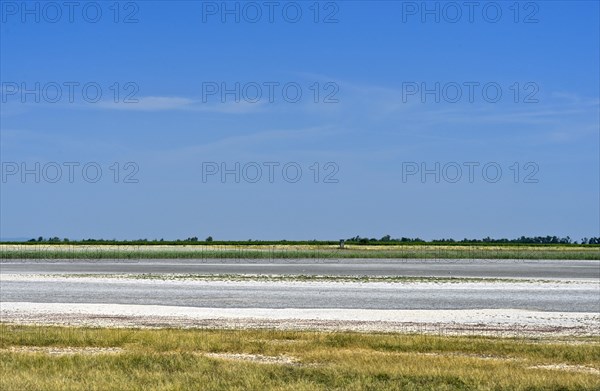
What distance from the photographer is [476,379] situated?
1639 centimetres

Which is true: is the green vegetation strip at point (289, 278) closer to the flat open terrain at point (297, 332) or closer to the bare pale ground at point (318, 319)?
the flat open terrain at point (297, 332)

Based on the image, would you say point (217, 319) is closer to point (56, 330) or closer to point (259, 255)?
point (56, 330)

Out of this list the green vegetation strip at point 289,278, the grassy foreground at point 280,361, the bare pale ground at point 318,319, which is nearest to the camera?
the grassy foreground at point 280,361

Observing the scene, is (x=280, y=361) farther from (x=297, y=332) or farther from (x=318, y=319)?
(x=318, y=319)

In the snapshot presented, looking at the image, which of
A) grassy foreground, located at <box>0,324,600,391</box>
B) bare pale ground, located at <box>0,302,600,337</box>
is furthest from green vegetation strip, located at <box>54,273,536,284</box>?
grassy foreground, located at <box>0,324,600,391</box>

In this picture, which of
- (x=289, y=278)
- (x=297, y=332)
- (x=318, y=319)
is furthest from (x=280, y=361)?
(x=289, y=278)

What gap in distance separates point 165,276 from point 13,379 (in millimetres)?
37325

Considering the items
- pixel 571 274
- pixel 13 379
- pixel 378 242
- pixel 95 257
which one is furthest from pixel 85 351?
pixel 378 242

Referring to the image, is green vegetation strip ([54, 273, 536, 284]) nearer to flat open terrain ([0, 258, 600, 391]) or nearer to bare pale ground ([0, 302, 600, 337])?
flat open terrain ([0, 258, 600, 391])

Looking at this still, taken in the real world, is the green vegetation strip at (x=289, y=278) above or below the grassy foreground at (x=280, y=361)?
above

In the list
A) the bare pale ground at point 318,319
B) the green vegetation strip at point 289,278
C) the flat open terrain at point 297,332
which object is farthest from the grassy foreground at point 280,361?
the green vegetation strip at point 289,278

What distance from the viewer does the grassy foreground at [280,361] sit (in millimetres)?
16078

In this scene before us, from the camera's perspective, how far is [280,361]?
64.3 feet

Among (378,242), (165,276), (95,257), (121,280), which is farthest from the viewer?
(378,242)
